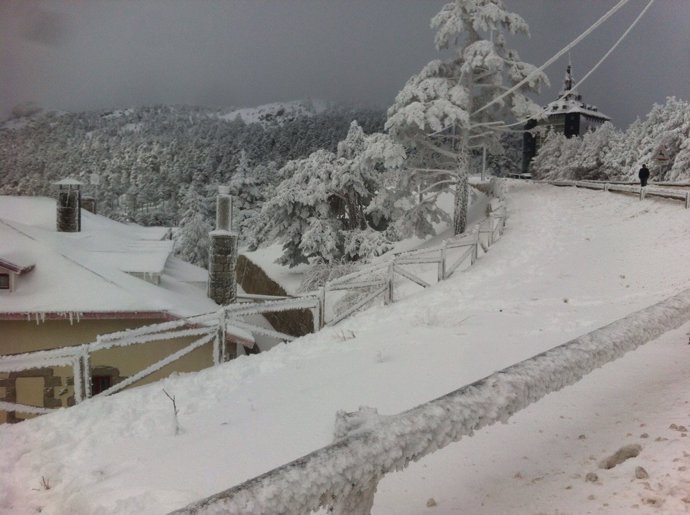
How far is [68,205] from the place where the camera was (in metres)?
11.4

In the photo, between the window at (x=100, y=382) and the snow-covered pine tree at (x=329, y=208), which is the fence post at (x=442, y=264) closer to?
the window at (x=100, y=382)

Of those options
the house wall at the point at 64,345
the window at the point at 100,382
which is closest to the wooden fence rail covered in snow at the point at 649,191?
the house wall at the point at 64,345

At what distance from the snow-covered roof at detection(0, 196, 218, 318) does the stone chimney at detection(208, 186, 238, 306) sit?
1.27 feet

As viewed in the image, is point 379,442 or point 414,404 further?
point 414,404

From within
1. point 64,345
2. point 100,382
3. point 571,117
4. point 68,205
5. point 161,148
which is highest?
point 571,117

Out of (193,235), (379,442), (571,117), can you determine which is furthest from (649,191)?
(571,117)

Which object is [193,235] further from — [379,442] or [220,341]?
[379,442]

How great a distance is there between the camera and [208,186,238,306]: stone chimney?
11.2m

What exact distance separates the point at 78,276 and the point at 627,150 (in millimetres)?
37808

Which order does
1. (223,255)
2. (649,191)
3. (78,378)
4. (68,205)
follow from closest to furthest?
(78,378), (223,255), (68,205), (649,191)

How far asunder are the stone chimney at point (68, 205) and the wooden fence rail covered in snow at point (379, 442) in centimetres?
1149

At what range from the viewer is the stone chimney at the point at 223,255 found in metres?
11.2

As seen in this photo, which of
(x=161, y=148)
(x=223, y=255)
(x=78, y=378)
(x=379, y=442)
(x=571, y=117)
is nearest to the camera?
(x=379, y=442)

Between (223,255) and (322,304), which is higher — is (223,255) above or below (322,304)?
above
